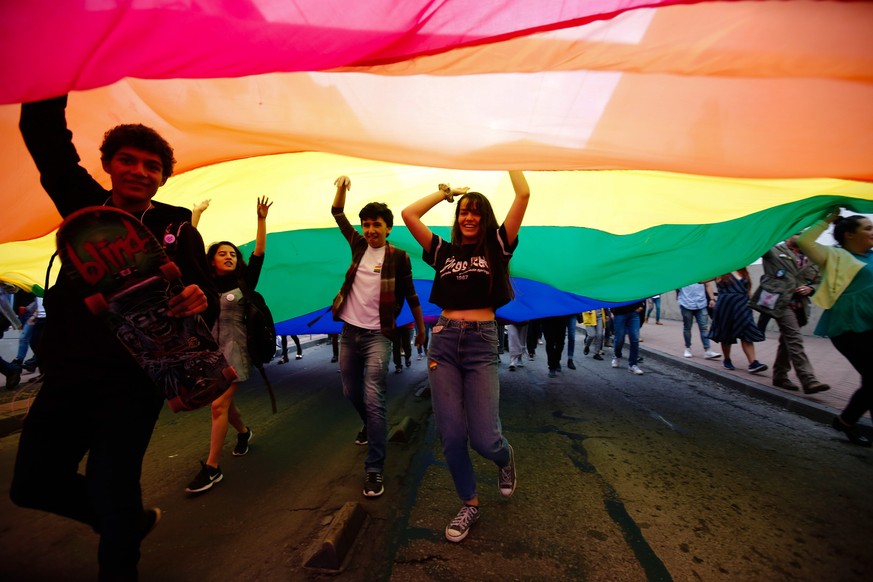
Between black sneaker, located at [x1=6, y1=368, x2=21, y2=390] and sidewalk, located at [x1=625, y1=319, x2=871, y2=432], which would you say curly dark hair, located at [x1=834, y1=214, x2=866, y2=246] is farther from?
black sneaker, located at [x1=6, y1=368, x2=21, y2=390]

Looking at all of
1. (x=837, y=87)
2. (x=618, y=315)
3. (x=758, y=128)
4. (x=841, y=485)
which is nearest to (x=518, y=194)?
(x=758, y=128)

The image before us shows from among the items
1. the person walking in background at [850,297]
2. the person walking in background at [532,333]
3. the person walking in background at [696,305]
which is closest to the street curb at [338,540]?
the person walking in background at [850,297]

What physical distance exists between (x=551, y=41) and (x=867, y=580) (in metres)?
2.82

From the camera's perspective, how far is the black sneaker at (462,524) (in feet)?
6.87

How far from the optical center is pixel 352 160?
3174 millimetres

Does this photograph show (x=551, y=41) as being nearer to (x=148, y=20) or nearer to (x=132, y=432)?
(x=148, y=20)

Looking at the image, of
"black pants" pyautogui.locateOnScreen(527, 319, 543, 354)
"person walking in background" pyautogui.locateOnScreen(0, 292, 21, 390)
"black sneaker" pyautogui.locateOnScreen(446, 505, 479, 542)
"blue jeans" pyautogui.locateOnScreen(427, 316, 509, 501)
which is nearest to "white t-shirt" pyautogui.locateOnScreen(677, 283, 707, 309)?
"black pants" pyautogui.locateOnScreen(527, 319, 543, 354)

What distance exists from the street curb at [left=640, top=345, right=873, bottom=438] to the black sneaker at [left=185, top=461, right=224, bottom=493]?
5545mm

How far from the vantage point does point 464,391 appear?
2.21m

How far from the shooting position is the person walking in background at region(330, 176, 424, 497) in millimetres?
2729

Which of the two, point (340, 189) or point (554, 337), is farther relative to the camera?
point (554, 337)

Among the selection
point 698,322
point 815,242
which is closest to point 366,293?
point 815,242

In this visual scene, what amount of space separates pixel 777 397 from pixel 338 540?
535 cm

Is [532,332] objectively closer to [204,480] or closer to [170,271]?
[204,480]
